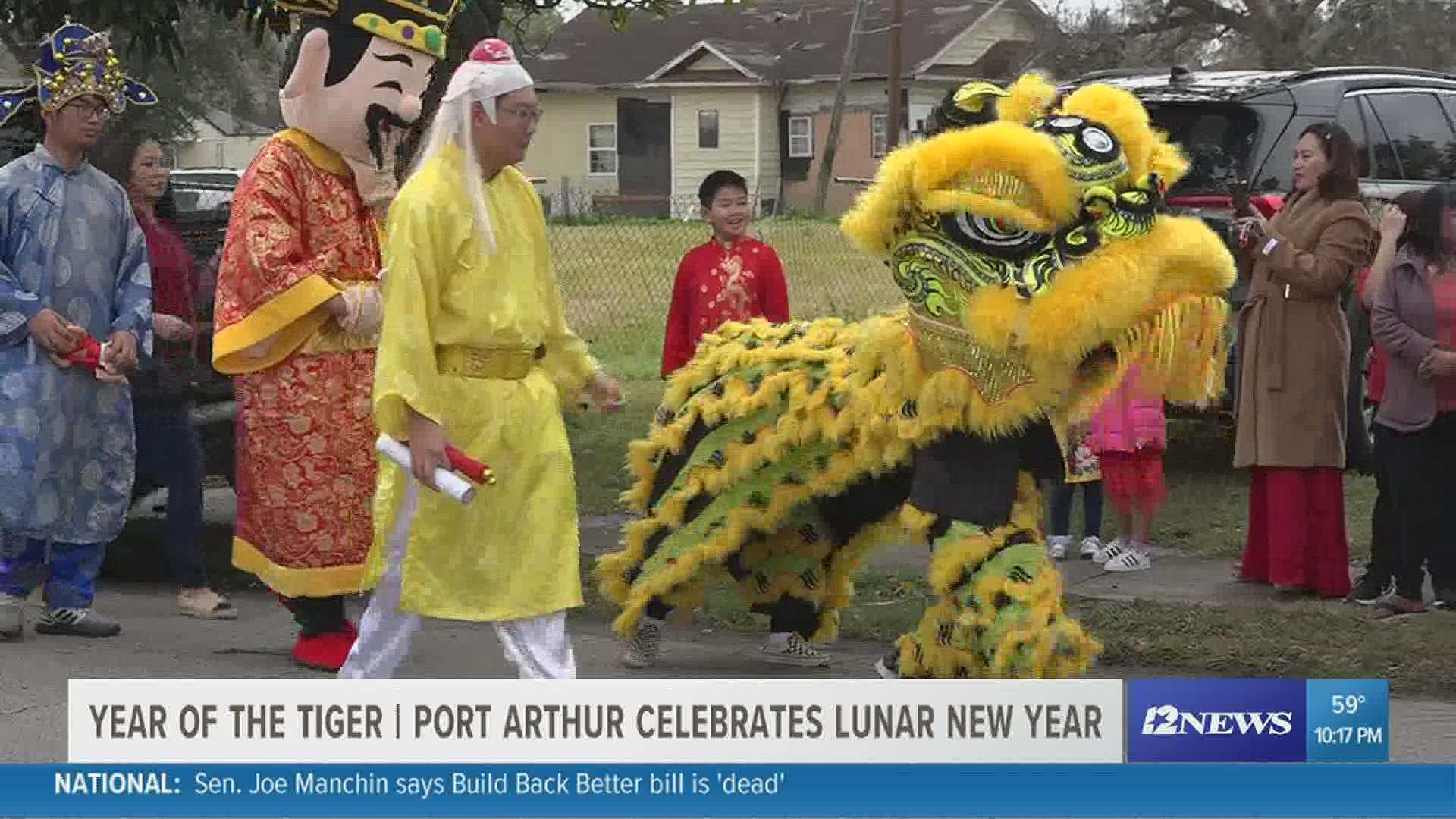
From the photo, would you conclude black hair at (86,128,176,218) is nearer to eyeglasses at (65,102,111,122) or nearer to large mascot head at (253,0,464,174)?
eyeglasses at (65,102,111,122)

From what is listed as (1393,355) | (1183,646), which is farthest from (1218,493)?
(1183,646)

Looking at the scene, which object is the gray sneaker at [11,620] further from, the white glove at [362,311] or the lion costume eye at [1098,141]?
the lion costume eye at [1098,141]

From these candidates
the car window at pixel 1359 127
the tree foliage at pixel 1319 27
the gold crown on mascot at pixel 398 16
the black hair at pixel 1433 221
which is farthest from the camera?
the tree foliage at pixel 1319 27

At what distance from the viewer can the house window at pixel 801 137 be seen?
1642 inches

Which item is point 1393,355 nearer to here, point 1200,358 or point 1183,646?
point 1183,646

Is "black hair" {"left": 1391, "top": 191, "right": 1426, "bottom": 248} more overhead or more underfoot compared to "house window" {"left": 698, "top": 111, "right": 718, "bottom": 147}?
more underfoot

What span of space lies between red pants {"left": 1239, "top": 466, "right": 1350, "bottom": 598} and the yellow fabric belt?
12.2 ft

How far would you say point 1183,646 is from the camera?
23.5ft

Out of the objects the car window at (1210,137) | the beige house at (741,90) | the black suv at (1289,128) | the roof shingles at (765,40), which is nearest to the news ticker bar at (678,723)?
the black suv at (1289,128)

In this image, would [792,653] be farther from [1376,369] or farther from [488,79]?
[1376,369]

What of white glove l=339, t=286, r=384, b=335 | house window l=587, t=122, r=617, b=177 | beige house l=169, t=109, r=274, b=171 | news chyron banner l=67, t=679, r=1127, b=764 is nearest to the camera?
news chyron banner l=67, t=679, r=1127, b=764

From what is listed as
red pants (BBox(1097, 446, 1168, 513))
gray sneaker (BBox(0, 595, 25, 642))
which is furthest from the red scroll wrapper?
red pants (BBox(1097, 446, 1168, 513))

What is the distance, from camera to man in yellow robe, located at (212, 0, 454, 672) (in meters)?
6.61

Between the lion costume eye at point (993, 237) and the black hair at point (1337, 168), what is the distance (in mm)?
2808
